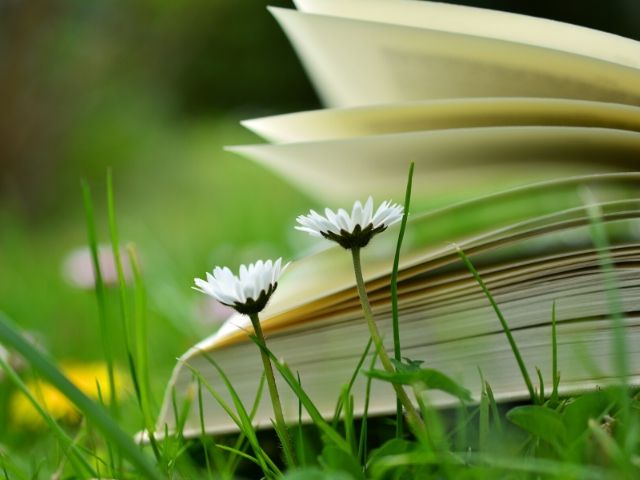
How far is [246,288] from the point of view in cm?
35

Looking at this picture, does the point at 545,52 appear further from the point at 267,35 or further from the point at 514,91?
the point at 267,35

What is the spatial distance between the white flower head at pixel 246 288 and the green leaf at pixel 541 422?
0.12 metres

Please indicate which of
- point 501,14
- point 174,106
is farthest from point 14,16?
point 501,14

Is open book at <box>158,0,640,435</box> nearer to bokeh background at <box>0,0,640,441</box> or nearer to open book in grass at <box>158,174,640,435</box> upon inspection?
open book in grass at <box>158,174,640,435</box>

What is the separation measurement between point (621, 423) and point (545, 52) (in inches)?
8.4

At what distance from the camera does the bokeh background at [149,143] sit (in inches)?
47.5

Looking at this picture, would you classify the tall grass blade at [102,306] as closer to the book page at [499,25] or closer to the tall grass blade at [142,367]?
the tall grass blade at [142,367]

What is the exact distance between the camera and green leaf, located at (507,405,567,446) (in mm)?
333

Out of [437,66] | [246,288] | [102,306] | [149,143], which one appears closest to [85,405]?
[246,288]

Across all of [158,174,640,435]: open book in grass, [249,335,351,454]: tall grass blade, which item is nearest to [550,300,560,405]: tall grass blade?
[158,174,640,435]: open book in grass

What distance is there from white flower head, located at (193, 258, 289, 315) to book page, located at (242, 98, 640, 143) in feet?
0.45

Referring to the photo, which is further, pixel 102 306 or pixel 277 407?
pixel 102 306

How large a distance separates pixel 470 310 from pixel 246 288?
142 mm

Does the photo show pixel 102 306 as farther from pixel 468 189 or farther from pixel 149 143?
pixel 149 143
